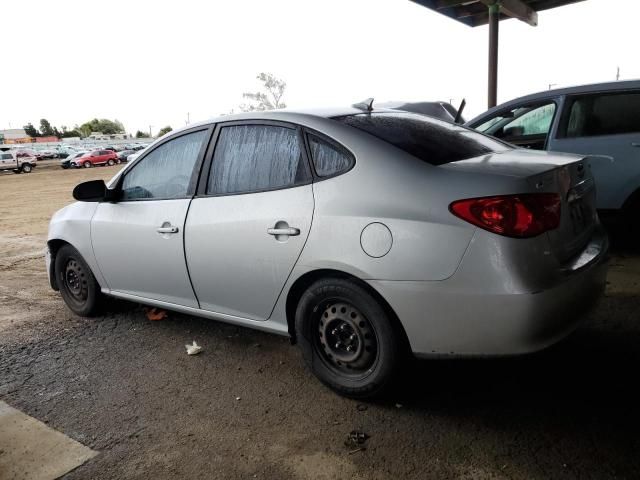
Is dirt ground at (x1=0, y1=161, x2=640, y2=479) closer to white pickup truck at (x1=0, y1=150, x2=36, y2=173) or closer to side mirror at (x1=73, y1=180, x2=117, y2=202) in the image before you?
side mirror at (x1=73, y1=180, x2=117, y2=202)

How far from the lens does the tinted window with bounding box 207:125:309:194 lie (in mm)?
2930

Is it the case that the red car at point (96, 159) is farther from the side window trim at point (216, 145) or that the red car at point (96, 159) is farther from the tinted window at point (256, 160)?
the tinted window at point (256, 160)

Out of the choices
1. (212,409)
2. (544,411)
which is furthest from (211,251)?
(544,411)

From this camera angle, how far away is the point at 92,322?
4.29 meters

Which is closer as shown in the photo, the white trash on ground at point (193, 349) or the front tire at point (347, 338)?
the front tire at point (347, 338)

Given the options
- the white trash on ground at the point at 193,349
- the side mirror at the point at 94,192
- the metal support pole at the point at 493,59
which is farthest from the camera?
the metal support pole at the point at 493,59

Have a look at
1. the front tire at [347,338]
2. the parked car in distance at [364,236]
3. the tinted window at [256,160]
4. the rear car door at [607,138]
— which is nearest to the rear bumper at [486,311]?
the parked car in distance at [364,236]

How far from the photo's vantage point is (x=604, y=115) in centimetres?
484

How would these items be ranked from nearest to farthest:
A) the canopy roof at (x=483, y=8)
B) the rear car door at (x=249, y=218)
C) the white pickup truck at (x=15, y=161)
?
1. the rear car door at (x=249, y=218)
2. the canopy roof at (x=483, y=8)
3. the white pickup truck at (x=15, y=161)

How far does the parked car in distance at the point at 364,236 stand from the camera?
2.30m

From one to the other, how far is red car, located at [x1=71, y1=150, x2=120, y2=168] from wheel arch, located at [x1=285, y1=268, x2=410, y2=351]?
1469 inches

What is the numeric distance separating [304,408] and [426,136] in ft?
5.36

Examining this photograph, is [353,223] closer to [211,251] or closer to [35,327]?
[211,251]

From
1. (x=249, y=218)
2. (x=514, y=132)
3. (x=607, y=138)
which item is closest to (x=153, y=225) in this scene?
(x=249, y=218)
